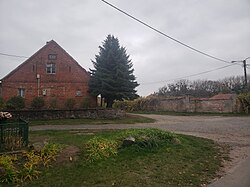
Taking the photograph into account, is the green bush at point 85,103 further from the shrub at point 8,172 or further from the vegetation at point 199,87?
the vegetation at point 199,87

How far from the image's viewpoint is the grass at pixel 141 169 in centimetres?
596

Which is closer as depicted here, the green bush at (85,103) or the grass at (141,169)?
the grass at (141,169)

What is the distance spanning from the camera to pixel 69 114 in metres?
22.4

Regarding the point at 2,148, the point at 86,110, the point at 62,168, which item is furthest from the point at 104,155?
the point at 86,110

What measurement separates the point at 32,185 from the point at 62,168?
1097mm

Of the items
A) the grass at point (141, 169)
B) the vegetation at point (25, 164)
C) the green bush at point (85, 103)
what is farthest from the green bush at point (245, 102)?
the vegetation at point (25, 164)

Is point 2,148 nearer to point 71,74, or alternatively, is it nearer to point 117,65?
point 117,65

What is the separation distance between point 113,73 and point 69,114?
6.35 meters

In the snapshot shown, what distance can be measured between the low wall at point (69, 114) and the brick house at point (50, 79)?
548cm

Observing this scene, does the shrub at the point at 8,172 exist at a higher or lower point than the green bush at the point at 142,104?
lower

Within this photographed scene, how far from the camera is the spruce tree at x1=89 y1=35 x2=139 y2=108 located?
83.9 feet

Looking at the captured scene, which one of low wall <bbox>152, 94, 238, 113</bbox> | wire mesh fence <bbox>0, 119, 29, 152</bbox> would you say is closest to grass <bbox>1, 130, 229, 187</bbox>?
wire mesh fence <bbox>0, 119, 29, 152</bbox>

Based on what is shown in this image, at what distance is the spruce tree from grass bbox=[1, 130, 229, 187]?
53.9 ft

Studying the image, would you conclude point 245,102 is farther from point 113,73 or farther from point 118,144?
point 118,144
